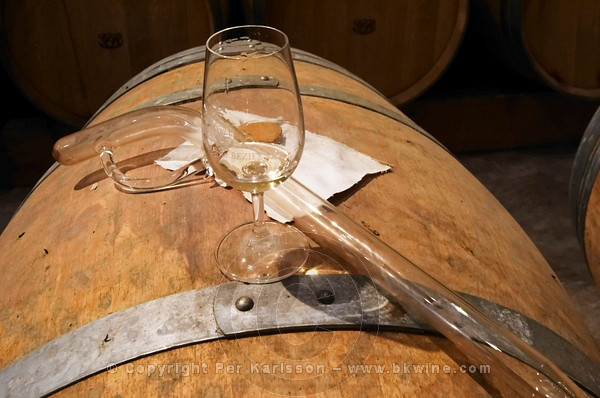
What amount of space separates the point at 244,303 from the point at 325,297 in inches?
3.6

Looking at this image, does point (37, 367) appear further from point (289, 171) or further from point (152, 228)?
point (289, 171)

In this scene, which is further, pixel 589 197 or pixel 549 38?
pixel 549 38

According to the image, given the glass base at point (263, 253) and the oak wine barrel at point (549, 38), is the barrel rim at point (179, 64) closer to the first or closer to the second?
the glass base at point (263, 253)

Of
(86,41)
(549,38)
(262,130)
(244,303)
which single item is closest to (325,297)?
(244,303)

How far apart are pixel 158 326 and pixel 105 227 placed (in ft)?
0.83

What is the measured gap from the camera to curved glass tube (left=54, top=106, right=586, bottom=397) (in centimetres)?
68

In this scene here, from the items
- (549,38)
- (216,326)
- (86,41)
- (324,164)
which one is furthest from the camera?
(549,38)

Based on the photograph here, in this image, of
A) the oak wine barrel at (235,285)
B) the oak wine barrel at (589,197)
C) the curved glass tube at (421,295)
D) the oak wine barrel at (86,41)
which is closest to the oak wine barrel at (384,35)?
the oak wine barrel at (86,41)

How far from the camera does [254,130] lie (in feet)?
2.65

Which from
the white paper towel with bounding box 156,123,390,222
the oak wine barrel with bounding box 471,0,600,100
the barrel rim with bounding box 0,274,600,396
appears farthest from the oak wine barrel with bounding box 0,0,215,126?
the barrel rim with bounding box 0,274,600,396

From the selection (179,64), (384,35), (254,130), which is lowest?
(384,35)

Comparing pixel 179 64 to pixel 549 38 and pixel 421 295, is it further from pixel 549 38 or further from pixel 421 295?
pixel 549 38

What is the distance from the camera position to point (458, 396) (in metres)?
0.66

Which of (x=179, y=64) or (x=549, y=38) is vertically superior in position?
(x=179, y=64)
